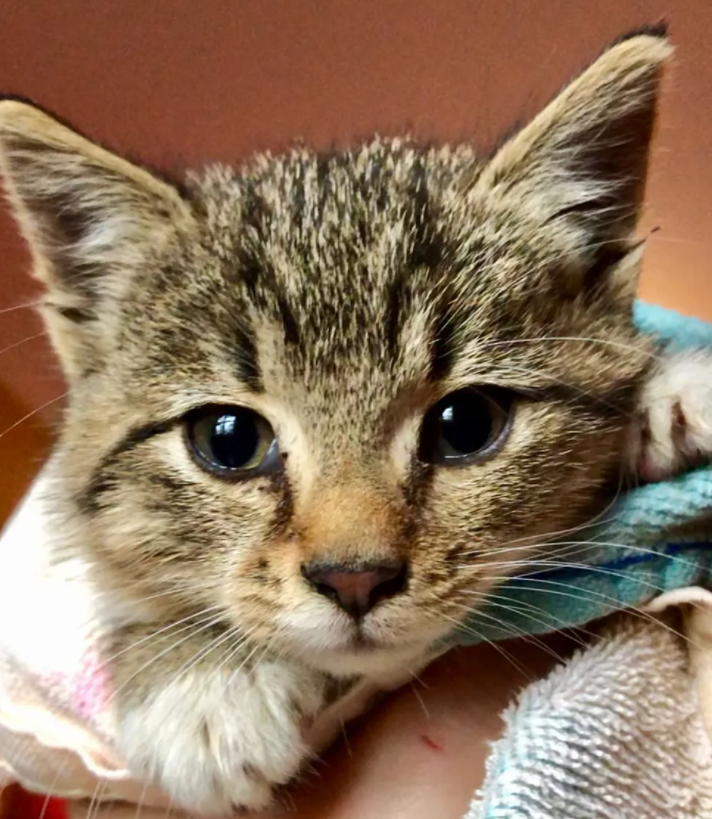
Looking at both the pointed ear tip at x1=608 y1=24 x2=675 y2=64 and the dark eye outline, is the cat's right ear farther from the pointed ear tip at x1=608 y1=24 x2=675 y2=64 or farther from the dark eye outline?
the pointed ear tip at x1=608 y1=24 x2=675 y2=64

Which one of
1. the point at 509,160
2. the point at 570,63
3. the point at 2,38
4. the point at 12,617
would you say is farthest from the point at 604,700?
the point at 2,38

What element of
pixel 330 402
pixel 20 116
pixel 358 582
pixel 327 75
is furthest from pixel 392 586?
pixel 327 75

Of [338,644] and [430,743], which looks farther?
[430,743]

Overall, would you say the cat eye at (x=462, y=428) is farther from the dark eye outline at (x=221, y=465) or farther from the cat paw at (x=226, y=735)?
the cat paw at (x=226, y=735)

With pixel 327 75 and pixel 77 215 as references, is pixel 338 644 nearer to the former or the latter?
pixel 77 215

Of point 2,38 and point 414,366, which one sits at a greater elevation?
point 2,38

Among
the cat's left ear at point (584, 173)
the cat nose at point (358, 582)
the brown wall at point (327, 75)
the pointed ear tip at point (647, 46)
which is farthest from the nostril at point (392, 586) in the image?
the brown wall at point (327, 75)

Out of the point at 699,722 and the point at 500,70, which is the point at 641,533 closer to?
the point at 699,722
